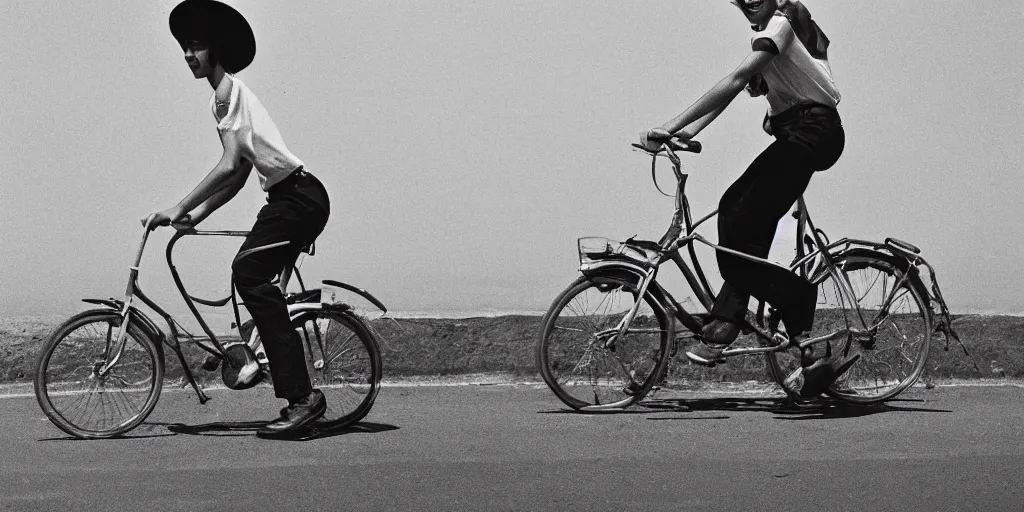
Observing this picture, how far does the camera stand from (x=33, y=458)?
16.7 ft

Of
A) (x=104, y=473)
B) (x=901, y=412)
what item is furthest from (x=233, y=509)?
(x=901, y=412)

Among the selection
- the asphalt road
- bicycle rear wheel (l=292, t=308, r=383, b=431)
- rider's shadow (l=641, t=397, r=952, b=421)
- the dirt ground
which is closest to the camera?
the asphalt road

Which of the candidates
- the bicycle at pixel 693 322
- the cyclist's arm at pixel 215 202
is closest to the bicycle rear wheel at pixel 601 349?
the bicycle at pixel 693 322

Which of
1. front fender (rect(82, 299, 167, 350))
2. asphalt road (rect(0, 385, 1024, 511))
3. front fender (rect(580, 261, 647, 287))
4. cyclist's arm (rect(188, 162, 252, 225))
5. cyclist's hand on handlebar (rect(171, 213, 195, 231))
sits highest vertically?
cyclist's arm (rect(188, 162, 252, 225))

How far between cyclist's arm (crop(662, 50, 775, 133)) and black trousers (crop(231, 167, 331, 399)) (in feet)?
5.69

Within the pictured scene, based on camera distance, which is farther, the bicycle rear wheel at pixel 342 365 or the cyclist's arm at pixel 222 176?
the bicycle rear wheel at pixel 342 365

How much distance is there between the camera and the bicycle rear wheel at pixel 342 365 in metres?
5.69

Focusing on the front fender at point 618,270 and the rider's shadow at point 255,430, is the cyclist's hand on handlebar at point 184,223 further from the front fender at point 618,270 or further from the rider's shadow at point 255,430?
the front fender at point 618,270

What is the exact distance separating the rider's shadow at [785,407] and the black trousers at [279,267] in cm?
173

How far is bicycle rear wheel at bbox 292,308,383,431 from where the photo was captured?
5.69m

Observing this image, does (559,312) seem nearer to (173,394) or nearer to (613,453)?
(613,453)

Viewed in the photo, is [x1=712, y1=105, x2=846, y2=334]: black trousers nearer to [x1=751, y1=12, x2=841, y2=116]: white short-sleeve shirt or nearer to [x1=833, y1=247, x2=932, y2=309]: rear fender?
[x1=751, y1=12, x2=841, y2=116]: white short-sleeve shirt

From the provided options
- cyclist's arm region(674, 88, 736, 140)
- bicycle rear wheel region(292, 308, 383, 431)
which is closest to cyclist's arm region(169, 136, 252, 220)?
bicycle rear wheel region(292, 308, 383, 431)

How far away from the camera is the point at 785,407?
618 centimetres
